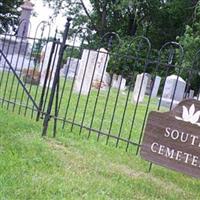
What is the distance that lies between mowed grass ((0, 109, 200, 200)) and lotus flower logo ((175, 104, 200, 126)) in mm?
739

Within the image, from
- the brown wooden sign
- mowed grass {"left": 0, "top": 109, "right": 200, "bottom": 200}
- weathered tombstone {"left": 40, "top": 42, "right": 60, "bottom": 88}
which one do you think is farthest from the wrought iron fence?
the brown wooden sign

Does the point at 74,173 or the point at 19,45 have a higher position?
the point at 19,45

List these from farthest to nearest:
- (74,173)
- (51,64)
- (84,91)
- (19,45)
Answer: (84,91), (19,45), (51,64), (74,173)

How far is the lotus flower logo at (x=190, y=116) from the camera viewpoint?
4.77 m

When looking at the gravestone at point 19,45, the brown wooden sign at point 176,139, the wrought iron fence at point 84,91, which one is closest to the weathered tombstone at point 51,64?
the wrought iron fence at point 84,91

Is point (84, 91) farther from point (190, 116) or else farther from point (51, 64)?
point (190, 116)

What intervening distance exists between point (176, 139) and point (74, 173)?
1.07 m

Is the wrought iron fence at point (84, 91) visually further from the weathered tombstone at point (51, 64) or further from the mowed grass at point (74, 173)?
the mowed grass at point (74, 173)

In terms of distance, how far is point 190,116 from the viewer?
4.82m

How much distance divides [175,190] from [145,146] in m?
0.53

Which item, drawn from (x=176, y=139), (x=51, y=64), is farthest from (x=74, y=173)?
(x=51, y=64)

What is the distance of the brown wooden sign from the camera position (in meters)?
4.73

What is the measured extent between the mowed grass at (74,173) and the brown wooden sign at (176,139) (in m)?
0.31

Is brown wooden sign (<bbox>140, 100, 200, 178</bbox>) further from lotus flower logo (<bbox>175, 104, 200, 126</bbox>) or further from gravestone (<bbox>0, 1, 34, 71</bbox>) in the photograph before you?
gravestone (<bbox>0, 1, 34, 71</bbox>)
